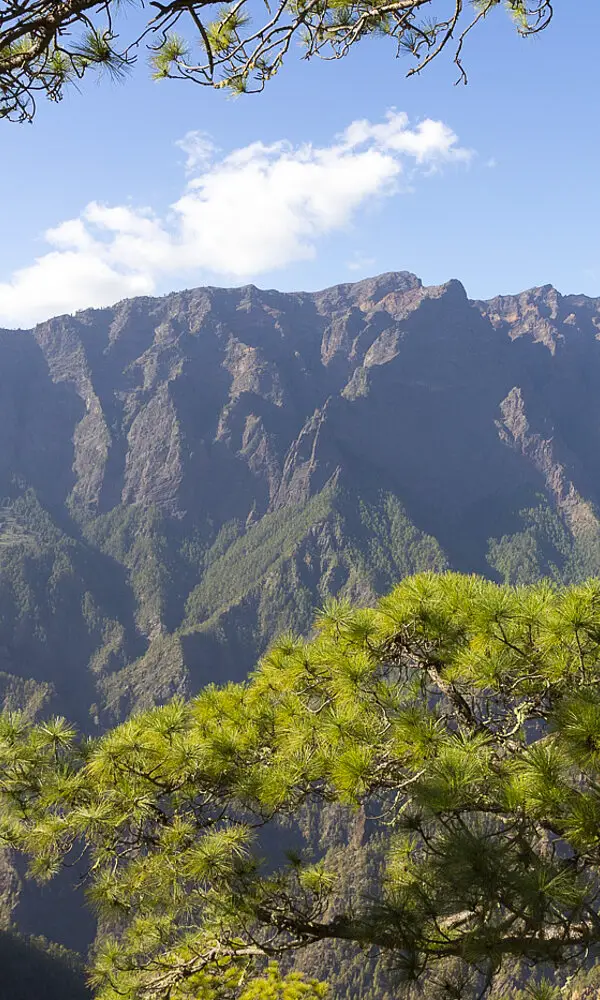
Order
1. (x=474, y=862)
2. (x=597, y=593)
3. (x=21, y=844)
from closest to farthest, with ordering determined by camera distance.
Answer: (x=474, y=862), (x=597, y=593), (x=21, y=844)

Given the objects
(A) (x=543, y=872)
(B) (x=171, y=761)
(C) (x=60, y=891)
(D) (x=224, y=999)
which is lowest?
(C) (x=60, y=891)

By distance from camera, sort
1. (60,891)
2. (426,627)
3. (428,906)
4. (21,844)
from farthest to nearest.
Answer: (60,891) → (426,627) → (21,844) → (428,906)

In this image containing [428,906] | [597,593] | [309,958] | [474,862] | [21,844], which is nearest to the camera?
[474,862]

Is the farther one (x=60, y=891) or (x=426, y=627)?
(x=60, y=891)

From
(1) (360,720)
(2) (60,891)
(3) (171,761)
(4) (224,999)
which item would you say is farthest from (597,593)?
(2) (60,891)

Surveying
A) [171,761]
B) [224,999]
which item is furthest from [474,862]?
[224,999]

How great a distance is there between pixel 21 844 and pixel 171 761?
1.73 meters

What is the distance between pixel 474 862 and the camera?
3.65 meters

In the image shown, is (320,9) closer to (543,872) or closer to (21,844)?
(543,872)

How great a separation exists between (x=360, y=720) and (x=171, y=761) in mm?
1854

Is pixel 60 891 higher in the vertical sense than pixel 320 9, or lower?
lower

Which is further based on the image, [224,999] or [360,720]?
[224,999]

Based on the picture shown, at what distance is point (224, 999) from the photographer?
19.4ft

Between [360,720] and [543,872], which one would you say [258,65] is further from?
[543,872]
